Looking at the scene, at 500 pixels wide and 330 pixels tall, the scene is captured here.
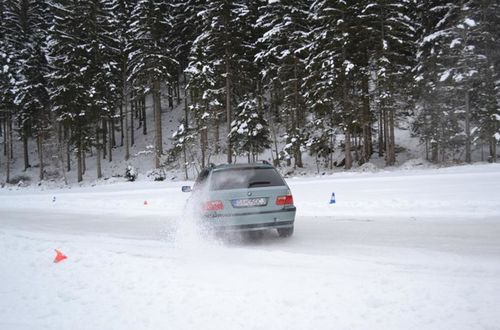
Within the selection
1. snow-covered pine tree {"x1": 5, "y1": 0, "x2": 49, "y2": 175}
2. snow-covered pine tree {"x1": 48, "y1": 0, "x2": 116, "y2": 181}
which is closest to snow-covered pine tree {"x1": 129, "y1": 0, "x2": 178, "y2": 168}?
snow-covered pine tree {"x1": 48, "y1": 0, "x2": 116, "y2": 181}

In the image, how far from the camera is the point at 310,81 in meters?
25.8

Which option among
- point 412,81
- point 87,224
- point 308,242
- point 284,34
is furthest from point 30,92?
point 308,242

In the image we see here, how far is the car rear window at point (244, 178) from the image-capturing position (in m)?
7.01

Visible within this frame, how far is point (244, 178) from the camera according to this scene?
713cm

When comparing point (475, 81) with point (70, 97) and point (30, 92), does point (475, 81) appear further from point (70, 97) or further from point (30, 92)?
point (30, 92)

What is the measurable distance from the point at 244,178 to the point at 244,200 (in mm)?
513

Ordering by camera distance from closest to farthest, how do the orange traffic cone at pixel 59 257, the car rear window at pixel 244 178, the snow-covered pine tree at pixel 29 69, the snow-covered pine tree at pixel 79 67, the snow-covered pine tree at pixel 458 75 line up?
the orange traffic cone at pixel 59 257 < the car rear window at pixel 244 178 < the snow-covered pine tree at pixel 458 75 < the snow-covered pine tree at pixel 79 67 < the snow-covered pine tree at pixel 29 69

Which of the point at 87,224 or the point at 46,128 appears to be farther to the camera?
the point at 46,128

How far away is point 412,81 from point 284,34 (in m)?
10.6

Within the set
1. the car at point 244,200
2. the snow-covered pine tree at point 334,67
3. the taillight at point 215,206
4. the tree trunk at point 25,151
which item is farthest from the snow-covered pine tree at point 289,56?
the tree trunk at point 25,151

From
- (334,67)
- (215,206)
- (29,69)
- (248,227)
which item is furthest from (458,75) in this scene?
(29,69)

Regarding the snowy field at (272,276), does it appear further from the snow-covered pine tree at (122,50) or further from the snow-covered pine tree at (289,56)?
the snow-covered pine tree at (122,50)

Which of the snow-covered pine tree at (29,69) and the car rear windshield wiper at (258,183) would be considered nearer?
the car rear windshield wiper at (258,183)

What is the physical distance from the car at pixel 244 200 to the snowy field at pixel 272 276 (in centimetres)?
51
